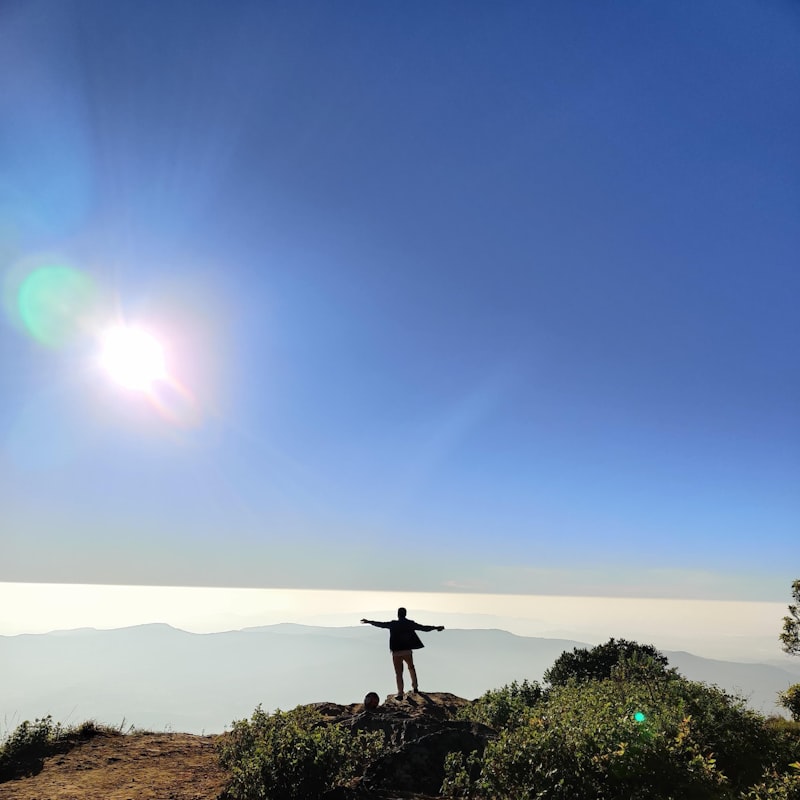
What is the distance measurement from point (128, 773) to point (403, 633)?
8.06 metres

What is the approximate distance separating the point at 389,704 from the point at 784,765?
9209 mm

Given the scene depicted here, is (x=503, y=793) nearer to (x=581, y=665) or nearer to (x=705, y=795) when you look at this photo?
(x=705, y=795)

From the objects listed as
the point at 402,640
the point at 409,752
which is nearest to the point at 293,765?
the point at 409,752

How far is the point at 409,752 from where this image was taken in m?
9.26

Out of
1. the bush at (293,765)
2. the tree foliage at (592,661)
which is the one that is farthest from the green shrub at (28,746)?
the tree foliage at (592,661)

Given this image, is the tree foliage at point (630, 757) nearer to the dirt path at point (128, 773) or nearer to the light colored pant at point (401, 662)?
the dirt path at point (128, 773)

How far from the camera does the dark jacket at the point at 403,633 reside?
15.7 m

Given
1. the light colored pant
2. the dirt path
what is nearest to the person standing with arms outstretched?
the light colored pant

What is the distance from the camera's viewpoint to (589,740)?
6969mm

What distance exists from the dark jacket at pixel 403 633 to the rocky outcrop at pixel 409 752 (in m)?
3.71

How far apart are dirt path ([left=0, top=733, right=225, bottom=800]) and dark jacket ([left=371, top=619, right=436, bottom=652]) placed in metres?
5.59

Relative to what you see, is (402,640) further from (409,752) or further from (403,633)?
(409,752)

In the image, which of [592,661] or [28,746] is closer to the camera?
[28,746]

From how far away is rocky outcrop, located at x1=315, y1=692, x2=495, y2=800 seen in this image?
8414 mm
